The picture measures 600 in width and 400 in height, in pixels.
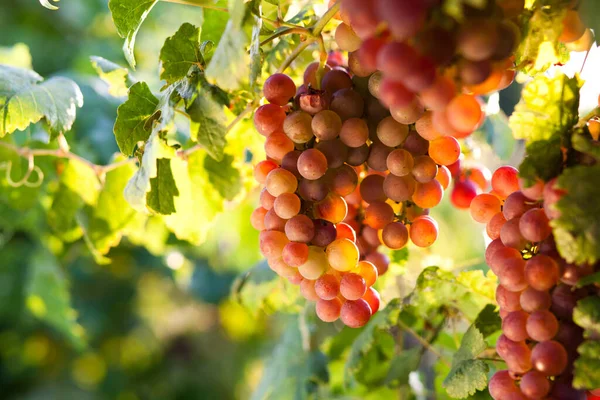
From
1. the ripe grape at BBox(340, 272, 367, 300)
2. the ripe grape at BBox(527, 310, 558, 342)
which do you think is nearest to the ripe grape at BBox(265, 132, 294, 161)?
the ripe grape at BBox(340, 272, 367, 300)

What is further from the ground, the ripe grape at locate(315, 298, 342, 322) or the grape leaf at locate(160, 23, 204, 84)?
the grape leaf at locate(160, 23, 204, 84)

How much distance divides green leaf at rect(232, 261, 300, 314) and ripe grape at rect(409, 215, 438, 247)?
30 centimetres

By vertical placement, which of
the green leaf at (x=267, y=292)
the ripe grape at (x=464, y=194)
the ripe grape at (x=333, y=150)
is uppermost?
the ripe grape at (x=333, y=150)

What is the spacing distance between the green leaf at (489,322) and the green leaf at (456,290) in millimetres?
38

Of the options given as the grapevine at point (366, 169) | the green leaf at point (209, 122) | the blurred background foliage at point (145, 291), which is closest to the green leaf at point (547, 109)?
the grapevine at point (366, 169)

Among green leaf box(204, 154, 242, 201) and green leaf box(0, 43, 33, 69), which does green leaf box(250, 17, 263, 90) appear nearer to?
green leaf box(204, 154, 242, 201)

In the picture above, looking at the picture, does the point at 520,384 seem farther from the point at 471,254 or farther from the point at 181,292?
the point at 181,292

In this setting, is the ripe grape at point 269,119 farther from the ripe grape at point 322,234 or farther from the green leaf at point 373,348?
the green leaf at point 373,348

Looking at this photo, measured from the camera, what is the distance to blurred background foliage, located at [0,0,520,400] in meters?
0.83

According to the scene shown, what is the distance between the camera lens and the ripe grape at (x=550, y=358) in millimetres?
345

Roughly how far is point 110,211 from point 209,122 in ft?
1.20

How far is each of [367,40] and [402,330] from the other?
0.49 metres

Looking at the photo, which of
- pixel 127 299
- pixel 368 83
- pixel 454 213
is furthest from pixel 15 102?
pixel 127 299

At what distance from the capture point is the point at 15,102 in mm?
573
